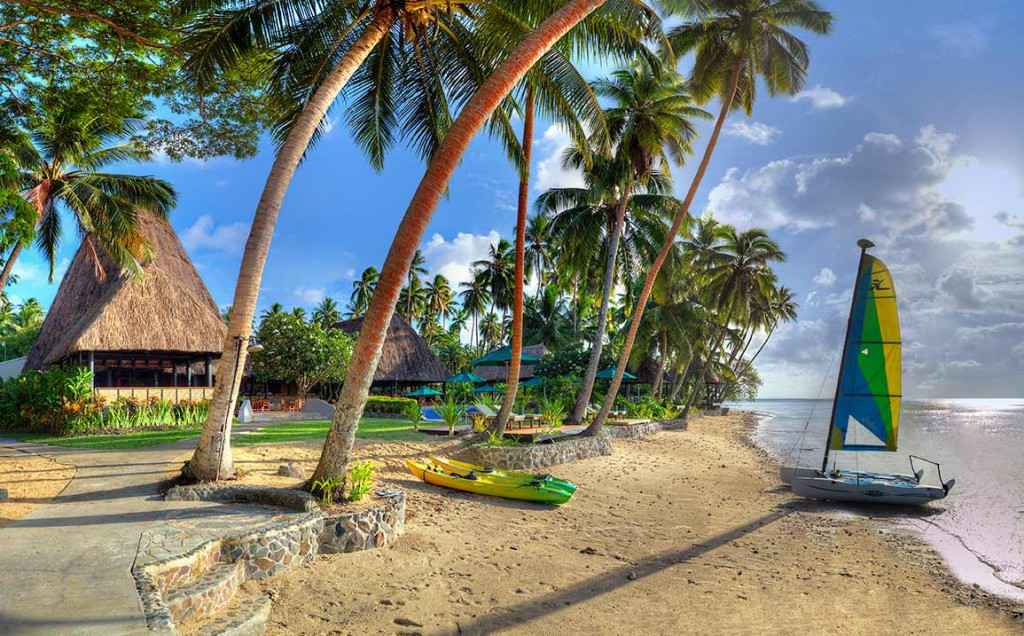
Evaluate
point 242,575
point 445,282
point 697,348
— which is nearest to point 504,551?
point 242,575

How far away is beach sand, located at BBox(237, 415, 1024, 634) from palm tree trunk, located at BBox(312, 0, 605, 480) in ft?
4.89

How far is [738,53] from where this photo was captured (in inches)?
719

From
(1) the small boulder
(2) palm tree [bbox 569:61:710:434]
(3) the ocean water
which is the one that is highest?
(2) palm tree [bbox 569:61:710:434]

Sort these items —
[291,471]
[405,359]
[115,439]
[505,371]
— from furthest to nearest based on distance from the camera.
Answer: [505,371] < [405,359] < [115,439] < [291,471]

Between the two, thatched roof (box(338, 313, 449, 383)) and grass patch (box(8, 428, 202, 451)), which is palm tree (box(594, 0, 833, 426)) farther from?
thatched roof (box(338, 313, 449, 383))

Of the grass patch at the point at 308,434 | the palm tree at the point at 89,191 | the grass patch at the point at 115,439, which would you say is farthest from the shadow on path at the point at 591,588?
the palm tree at the point at 89,191

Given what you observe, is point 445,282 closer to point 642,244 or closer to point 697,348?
point 697,348

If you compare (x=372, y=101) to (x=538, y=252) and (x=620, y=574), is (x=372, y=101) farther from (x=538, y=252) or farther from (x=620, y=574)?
(x=538, y=252)

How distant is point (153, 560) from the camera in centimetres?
525

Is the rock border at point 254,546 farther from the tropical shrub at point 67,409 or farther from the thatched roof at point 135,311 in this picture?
the thatched roof at point 135,311

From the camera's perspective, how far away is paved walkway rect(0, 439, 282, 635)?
421 centimetres

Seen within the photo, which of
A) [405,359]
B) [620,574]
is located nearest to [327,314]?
[405,359]

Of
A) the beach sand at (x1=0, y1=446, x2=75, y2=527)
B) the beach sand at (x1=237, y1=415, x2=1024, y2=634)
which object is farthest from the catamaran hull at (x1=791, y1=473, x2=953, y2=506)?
the beach sand at (x1=0, y1=446, x2=75, y2=527)

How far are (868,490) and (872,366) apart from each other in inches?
110
